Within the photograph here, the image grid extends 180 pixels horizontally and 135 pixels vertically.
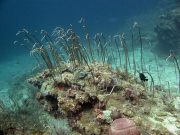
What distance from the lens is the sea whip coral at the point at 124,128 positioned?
17.7ft

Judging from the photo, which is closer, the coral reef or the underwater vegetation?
the underwater vegetation

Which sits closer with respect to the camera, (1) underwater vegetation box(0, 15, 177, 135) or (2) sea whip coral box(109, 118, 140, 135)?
(2) sea whip coral box(109, 118, 140, 135)

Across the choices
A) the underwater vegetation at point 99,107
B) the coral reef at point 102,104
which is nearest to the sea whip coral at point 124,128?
the underwater vegetation at point 99,107

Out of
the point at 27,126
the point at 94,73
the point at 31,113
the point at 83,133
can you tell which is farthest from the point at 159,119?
the point at 31,113

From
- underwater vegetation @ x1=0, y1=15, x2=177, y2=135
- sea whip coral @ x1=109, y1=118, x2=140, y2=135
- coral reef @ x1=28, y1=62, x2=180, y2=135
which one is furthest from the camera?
coral reef @ x1=28, y1=62, x2=180, y2=135

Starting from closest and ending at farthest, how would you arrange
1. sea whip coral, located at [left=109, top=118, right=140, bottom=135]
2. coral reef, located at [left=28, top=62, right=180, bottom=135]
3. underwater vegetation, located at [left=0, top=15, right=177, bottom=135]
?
sea whip coral, located at [left=109, top=118, right=140, bottom=135] → underwater vegetation, located at [left=0, top=15, right=177, bottom=135] → coral reef, located at [left=28, top=62, right=180, bottom=135]

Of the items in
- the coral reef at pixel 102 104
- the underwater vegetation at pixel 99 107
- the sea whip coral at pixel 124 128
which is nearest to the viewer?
the sea whip coral at pixel 124 128

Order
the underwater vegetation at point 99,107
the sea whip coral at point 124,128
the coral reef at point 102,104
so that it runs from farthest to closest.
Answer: the coral reef at point 102,104 → the underwater vegetation at point 99,107 → the sea whip coral at point 124,128

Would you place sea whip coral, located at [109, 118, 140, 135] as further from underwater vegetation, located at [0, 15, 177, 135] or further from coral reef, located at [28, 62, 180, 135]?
coral reef, located at [28, 62, 180, 135]

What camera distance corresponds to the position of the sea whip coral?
541 centimetres

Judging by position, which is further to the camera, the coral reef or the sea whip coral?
the coral reef

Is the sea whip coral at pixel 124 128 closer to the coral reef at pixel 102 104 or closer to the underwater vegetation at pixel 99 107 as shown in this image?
Answer: the underwater vegetation at pixel 99 107

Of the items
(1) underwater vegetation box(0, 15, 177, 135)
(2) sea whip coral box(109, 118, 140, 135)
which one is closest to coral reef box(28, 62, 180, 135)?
(1) underwater vegetation box(0, 15, 177, 135)

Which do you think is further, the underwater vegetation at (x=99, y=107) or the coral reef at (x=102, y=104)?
the coral reef at (x=102, y=104)
